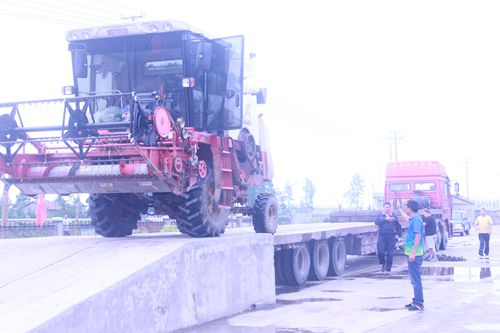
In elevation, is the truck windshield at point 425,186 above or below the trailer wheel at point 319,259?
above

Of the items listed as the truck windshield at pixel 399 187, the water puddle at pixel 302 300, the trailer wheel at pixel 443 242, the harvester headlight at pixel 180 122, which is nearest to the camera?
the harvester headlight at pixel 180 122

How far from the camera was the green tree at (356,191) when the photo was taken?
99125 mm

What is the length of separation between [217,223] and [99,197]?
7.36 feet

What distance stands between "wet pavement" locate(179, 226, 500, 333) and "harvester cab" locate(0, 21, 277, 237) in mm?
1904

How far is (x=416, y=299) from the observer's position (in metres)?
11.1

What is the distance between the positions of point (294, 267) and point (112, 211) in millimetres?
4533

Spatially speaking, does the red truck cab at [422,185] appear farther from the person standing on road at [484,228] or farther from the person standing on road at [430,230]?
the person standing on road at [430,230]

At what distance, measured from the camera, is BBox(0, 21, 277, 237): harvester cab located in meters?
10.1

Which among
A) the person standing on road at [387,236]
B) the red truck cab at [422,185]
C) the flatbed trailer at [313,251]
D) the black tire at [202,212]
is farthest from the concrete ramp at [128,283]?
the red truck cab at [422,185]

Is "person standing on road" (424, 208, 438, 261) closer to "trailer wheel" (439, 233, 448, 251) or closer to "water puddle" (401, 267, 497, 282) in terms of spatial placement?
"water puddle" (401, 267, 497, 282)

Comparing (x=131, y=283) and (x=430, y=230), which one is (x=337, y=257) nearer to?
(x=430, y=230)

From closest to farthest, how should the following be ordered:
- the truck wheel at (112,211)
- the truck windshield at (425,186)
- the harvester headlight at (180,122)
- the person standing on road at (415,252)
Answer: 1. the harvester headlight at (180,122)
2. the person standing on road at (415,252)
3. the truck wheel at (112,211)
4. the truck windshield at (425,186)

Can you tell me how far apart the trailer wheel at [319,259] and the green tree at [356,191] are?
82248mm

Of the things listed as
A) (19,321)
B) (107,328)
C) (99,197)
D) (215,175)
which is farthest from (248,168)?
(19,321)
